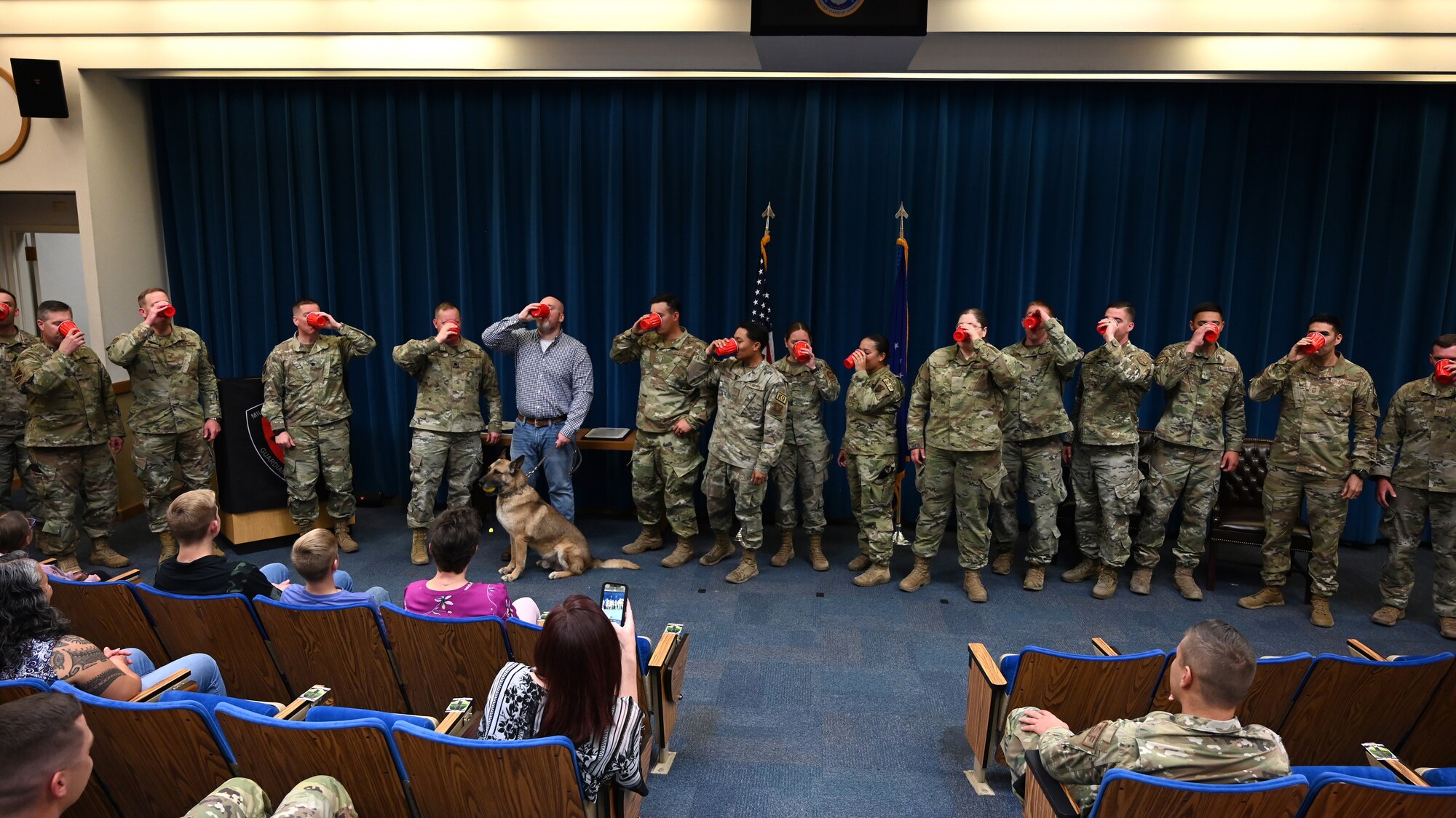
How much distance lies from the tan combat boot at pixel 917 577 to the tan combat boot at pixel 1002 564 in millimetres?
488

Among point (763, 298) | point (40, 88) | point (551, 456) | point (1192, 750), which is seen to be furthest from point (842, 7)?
point (40, 88)

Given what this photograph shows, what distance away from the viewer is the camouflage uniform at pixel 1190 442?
15.7ft

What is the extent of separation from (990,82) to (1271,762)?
493 cm

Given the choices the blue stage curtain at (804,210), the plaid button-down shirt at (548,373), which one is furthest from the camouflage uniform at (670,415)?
the blue stage curtain at (804,210)

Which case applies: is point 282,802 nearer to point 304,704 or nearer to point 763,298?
point 304,704

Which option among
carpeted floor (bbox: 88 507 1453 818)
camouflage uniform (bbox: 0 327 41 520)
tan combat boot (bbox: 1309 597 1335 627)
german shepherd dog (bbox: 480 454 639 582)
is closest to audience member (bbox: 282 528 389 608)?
carpeted floor (bbox: 88 507 1453 818)

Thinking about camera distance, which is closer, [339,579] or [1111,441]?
[339,579]

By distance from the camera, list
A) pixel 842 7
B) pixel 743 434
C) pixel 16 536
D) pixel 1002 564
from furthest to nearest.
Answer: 1. pixel 1002 564
2. pixel 743 434
3. pixel 842 7
4. pixel 16 536

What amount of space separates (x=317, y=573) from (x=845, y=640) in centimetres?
250

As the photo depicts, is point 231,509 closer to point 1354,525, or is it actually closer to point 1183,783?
point 1183,783

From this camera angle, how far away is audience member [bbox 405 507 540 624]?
9.45 ft

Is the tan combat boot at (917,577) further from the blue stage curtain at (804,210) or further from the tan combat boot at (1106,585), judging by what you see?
the blue stage curtain at (804,210)

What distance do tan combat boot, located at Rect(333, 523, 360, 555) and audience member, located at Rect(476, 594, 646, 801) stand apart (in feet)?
12.9

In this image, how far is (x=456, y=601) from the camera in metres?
2.88
